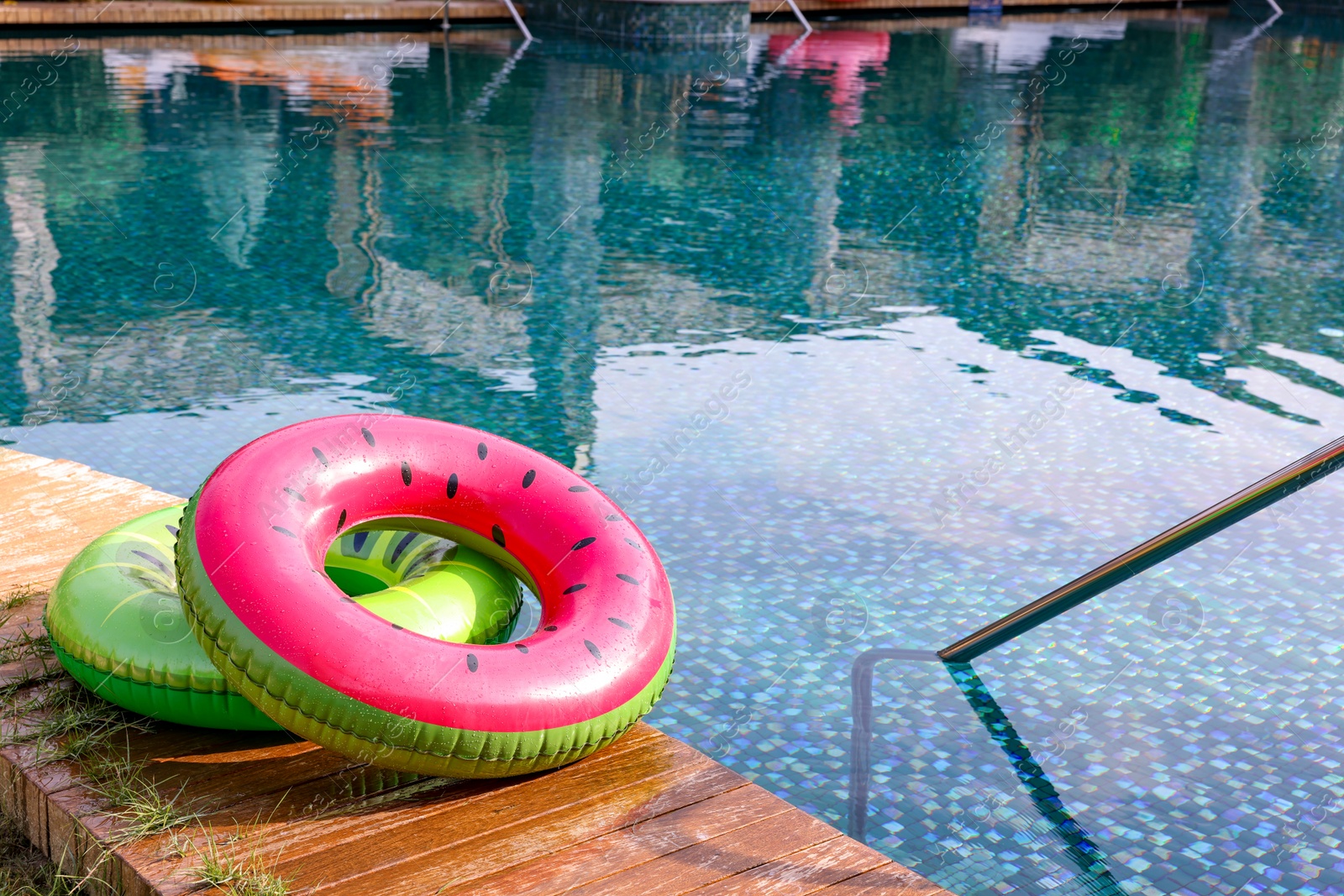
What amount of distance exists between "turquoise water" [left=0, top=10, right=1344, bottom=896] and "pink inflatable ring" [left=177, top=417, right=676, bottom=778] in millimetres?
724

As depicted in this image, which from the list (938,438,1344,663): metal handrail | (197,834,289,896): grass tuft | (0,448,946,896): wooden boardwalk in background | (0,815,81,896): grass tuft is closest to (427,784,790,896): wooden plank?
(0,448,946,896): wooden boardwalk in background

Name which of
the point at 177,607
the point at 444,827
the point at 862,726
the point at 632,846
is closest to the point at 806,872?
the point at 632,846

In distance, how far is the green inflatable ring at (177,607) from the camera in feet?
7.12

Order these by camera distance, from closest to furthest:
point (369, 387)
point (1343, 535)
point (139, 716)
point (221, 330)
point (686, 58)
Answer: point (139, 716)
point (1343, 535)
point (369, 387)
point (221, 330)
point (686, 58)

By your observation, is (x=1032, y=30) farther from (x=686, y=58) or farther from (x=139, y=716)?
(x=139, y=716)

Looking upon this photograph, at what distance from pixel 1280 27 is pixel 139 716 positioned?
21489 mm

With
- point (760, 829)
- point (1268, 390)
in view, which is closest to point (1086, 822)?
point (760, 829)

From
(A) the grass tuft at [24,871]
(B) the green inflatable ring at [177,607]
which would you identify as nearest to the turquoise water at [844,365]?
(B) the green inflatable ring at [177,607]

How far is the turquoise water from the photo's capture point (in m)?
2.81

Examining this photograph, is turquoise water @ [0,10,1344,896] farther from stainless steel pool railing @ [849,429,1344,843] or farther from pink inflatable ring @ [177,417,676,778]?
pink inflatable ring @ [177,417,676,778]

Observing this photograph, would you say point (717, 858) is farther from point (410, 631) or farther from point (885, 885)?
point (410, 631)

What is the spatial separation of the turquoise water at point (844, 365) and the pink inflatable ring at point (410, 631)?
0.72 metres

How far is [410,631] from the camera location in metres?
2.15

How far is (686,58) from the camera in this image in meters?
14.6
